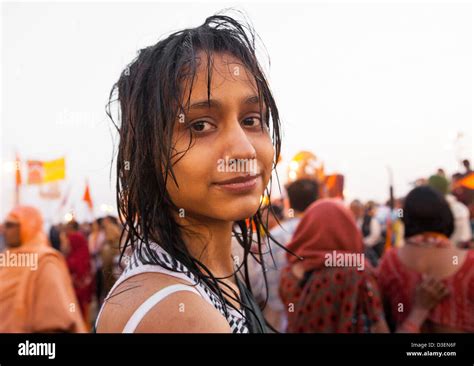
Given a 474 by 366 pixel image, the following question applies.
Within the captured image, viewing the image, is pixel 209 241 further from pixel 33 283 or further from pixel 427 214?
pixel 33 283

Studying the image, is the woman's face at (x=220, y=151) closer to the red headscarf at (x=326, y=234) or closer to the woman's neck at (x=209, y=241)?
the woman's neck at (x=209, y=241)

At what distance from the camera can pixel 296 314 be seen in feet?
6.14

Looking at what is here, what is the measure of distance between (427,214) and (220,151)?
137cm

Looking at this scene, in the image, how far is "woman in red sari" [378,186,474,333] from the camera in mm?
1800

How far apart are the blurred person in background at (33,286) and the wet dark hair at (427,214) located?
1.39 metres

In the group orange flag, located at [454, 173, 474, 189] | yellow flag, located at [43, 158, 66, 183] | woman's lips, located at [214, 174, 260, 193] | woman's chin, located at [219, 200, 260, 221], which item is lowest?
woman's chin, located at [219, 200, 260, 221]

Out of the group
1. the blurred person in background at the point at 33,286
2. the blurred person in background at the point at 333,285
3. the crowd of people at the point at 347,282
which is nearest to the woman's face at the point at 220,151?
the crowd of people at the point at 347,282

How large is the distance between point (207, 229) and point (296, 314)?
3.62 ft

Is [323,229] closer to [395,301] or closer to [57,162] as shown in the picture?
[395,301]

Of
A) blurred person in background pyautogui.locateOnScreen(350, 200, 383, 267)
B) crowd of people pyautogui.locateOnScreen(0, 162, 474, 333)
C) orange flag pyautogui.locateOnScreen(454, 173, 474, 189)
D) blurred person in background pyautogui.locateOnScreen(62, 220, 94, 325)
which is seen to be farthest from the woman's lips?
blurred person in background pyautogui.locateOnScreen(62, 220, 94, 325)

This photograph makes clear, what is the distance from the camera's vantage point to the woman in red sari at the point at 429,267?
1800 millimetres

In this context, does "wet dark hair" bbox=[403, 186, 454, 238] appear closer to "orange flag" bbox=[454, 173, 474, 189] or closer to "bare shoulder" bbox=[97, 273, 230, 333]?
"orange flag" bbox=[454, 173, 474, 189]

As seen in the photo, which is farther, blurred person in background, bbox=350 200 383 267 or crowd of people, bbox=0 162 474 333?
blurred person in background, bbox=350 200 383 267
